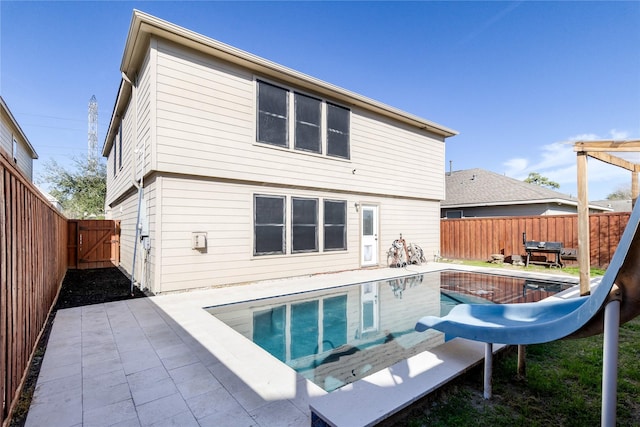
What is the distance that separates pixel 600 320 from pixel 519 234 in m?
11.0

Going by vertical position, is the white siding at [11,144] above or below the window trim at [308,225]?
above

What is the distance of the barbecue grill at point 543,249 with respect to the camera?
9703 millimetres

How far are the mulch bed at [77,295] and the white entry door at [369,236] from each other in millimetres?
6066

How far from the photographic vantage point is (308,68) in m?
12.0

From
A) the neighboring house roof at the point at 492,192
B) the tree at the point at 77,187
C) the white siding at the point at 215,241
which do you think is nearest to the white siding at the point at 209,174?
the white siding at the point at 215,241

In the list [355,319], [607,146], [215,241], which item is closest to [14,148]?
[215,241]

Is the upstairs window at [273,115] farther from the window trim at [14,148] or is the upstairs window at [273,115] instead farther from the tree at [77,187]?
the tree at [77,187]

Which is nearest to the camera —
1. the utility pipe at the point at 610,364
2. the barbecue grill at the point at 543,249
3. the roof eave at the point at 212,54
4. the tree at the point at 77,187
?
the utility pipe at the point at 610,364

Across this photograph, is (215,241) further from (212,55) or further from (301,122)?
(212,55)

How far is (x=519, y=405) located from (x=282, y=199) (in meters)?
6.23

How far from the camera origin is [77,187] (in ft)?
73.7

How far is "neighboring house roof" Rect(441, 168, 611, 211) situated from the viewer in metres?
13.5

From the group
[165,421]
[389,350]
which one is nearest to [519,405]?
[389,350]

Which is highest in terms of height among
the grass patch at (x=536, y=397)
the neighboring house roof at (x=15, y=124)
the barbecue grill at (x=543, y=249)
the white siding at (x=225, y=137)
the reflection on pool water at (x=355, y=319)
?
the neighboring house roof at (x=15, y=124)
